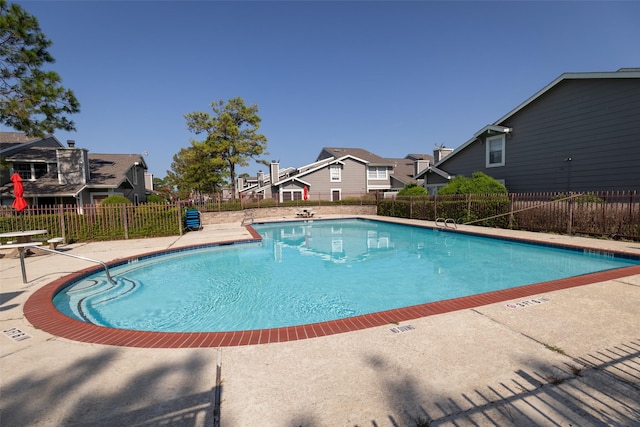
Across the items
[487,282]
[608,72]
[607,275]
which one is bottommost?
[487,282]

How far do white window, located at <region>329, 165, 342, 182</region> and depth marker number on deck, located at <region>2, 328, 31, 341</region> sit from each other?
3046 cm

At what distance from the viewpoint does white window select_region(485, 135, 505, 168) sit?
17.1 m

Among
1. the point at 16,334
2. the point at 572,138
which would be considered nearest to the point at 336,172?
the point at 572,138

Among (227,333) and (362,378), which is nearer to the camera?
(362,378)

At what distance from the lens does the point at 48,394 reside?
7.82ft

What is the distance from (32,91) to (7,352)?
1781 centimetres

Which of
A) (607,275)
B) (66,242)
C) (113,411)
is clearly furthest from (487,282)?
(66,242)

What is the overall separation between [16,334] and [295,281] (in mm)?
5173

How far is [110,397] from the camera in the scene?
2.32 m

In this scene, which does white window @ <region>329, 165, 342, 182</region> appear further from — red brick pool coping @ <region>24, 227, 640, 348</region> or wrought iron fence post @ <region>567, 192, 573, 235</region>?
red brick pool coping @ <region>24, 227, 640, 348</region>

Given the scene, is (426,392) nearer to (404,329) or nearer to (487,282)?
(404,329)

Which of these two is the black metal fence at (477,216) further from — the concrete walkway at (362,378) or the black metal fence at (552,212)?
the concrete walkway at (362,378)

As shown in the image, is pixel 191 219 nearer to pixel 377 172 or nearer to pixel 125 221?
pixel 125 221

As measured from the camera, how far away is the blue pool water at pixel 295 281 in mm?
5516
